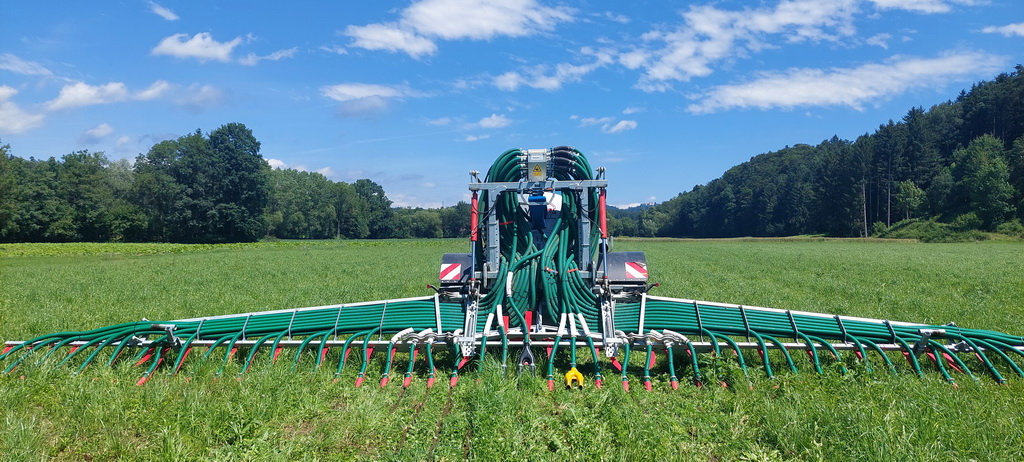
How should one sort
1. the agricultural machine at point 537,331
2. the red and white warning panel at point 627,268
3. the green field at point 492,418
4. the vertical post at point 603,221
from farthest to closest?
the red and white warning panel at point 627,268 < the vertical post at point 603,221 < the agricultural machine at point 537,331 < the green field at point 492,418

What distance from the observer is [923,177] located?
71875mm

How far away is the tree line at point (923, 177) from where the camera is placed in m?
58.1

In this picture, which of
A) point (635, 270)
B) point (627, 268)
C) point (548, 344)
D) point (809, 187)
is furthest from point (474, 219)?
point (809, 187)

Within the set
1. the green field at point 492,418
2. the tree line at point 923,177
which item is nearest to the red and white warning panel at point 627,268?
the green field at point 492,418

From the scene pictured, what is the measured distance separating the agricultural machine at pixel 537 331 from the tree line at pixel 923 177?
65.0m

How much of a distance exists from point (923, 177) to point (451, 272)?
83.4 meters

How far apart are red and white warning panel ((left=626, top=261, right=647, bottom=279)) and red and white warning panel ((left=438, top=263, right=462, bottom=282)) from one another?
2394mm

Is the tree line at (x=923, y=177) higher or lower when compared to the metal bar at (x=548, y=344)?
higher

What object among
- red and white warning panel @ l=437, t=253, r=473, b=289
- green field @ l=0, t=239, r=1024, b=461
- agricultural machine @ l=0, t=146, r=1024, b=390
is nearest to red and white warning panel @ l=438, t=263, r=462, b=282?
red and white warning panel @ l=437, t=253, r=473, b=289

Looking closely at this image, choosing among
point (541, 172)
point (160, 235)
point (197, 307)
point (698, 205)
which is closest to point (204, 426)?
point (541, 172)

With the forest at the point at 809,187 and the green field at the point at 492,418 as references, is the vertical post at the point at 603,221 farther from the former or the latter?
the forest at the point at 809,187

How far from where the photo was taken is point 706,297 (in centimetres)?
1252

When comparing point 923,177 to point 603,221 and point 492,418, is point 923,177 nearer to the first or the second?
point 603,221

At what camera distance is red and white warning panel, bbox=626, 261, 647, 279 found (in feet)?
26.3
